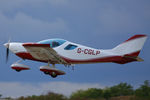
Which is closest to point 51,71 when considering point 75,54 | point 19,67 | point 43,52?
point 43,52

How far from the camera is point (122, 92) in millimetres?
25438

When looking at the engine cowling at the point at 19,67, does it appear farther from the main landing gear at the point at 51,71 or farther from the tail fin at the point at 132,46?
the tail fin at the point at 132,46

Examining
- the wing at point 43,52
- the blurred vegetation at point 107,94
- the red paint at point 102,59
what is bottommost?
the blurred vegetation at point 107,94

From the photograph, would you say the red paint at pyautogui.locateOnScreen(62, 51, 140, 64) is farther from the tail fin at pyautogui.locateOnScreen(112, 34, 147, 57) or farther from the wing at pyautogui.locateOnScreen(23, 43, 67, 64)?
the wing at pyautogui.locateOnScreen(23, 43, 67, 64)

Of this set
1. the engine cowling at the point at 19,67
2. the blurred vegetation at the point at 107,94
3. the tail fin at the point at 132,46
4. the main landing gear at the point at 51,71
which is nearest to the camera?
the blurred vegetation at the point at 107,94

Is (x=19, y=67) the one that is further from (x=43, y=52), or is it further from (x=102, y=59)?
(x=102, y=59)

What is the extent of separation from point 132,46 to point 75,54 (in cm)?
405

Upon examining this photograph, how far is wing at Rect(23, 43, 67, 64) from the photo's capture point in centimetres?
1988

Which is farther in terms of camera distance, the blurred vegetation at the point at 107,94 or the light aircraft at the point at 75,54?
the light aircraft at the point at 75,54

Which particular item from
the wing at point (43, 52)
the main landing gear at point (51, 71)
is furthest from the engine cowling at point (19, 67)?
the main landing gear at point (51, 71)

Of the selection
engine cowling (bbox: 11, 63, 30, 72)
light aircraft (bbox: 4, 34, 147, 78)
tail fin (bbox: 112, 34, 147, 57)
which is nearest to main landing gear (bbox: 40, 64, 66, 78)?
light aircraft (bbox: 4, 34, 147, 78)

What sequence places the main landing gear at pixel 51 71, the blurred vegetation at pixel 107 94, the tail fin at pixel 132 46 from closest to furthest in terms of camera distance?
the blurred vegetation at pixel 107 94 → the tail fin at pixel 132 46 → the main landing gear at pixel 51 71

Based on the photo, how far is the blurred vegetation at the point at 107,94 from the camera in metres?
18.6

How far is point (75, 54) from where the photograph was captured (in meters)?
21.4
